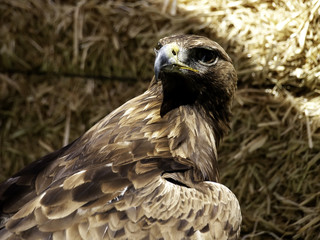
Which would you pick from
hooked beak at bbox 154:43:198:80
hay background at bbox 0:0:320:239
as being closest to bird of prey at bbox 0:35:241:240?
hooked beak at bbox 154:43:198:80

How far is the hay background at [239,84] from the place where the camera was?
365cm

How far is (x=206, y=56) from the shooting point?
2.63 metres

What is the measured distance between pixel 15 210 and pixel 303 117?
6.46 ft

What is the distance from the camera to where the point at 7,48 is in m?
4.18

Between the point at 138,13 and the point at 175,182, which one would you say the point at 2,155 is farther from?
the point at 175,182

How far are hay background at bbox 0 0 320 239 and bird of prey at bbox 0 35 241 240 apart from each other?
98 cm

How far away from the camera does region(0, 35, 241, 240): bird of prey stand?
7.12ft

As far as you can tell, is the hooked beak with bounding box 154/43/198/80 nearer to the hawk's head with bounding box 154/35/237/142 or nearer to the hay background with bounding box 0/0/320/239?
the hawk's head with bounding box 154/35/237/142

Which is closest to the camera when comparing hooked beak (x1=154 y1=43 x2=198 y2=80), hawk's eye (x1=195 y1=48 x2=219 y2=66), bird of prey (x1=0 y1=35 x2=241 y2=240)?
bird of prey (x1=0 y1=35 x2=241 y2=240)

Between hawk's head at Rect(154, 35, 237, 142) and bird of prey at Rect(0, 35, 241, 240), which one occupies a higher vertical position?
hawk's head at Rect(154, 35, 237, 142)

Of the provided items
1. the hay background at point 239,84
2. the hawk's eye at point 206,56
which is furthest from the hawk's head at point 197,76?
the hay background at point 239,84

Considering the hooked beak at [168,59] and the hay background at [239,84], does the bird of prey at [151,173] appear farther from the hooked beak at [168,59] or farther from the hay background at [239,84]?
the hay background at [239,84]

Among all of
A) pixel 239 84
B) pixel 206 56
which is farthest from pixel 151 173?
pixel 239 84

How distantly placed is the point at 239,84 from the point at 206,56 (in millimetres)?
1277
